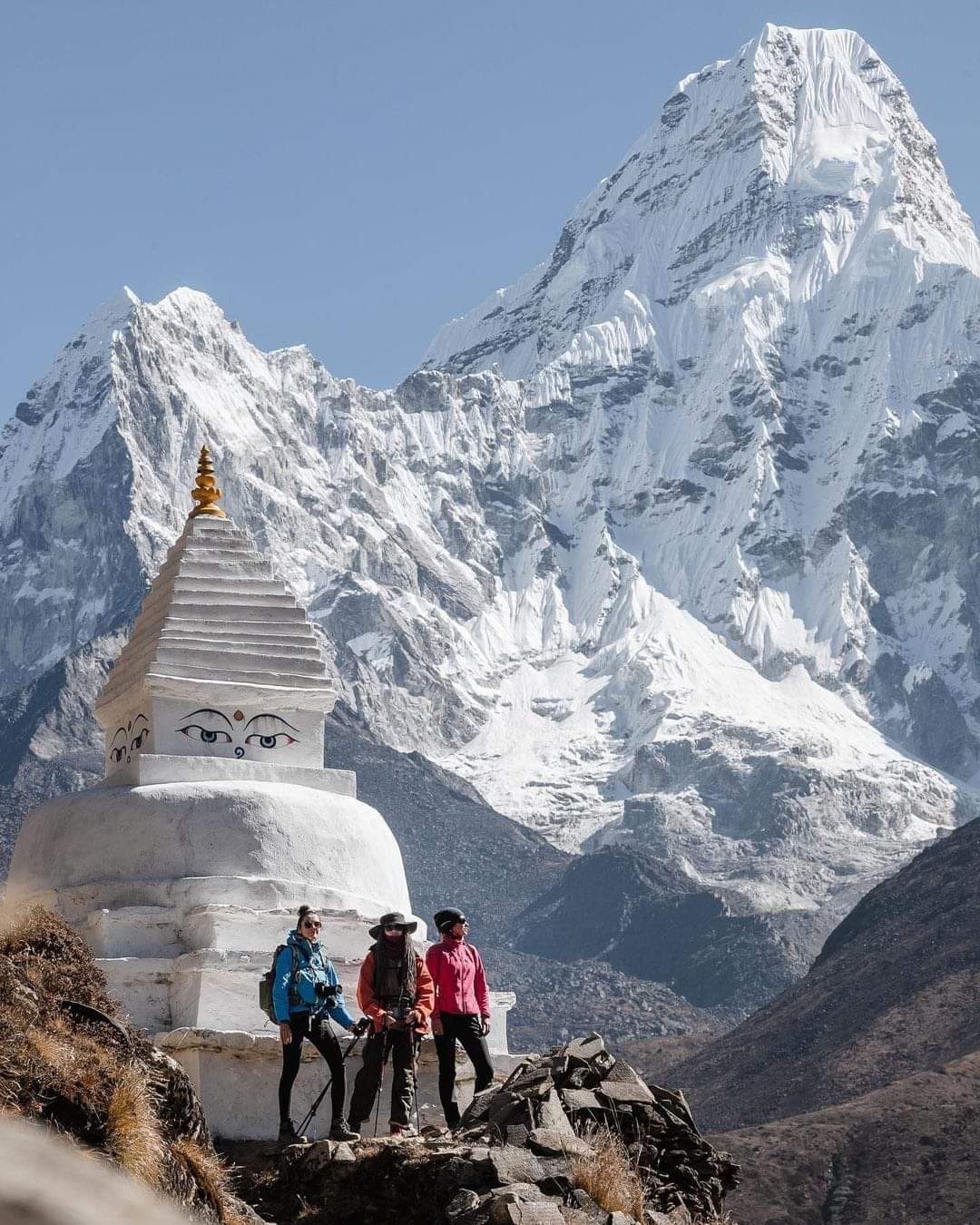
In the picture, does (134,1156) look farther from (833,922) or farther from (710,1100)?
(833,922)

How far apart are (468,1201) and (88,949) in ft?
25.2

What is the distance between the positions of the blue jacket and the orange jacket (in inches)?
11.3

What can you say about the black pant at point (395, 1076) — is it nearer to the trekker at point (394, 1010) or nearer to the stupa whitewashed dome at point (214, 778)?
the trekker at point (394, 1010)

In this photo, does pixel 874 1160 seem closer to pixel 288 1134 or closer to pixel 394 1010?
pixel 288 1134

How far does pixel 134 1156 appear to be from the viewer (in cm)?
1302

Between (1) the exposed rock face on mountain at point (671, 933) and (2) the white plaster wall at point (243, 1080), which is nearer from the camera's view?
(2) the white plaster wall at point (243, 1080)

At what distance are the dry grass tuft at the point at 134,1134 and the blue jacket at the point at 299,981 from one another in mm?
3096

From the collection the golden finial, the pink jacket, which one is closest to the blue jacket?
the pink jacket

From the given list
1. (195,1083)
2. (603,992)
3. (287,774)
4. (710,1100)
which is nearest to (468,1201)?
(195,1083)

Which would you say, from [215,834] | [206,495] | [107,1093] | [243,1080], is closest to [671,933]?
[206,495]

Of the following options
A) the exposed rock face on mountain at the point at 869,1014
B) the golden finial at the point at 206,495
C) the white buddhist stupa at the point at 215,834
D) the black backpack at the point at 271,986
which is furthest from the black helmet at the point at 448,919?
the exposed rock face on mountain at the point at 869,1014

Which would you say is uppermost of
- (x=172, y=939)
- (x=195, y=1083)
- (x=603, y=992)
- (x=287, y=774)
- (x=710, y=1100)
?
(x=603, y=992)

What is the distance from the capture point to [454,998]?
693 inches

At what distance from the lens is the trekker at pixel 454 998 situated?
693 inches
